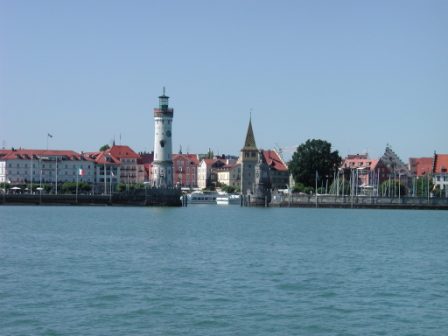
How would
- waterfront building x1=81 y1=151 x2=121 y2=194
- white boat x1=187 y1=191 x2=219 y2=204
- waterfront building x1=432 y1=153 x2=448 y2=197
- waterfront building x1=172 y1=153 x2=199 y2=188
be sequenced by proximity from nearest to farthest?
waterfront building x1=432 y1=153 x2=448 y2=197
waterfront building x1=81 y1=151 x2=121 y2=194
white boat x1=187 y1=191 x2=219 y2=204
waterfront building x1=172 y1=153 x2=199 y2=188

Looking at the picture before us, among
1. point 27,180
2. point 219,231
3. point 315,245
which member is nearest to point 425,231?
point 219,231

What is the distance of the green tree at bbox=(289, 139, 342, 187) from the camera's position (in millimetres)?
146500

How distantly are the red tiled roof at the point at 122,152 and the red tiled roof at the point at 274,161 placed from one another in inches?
992

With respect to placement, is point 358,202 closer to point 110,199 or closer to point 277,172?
point 110,199

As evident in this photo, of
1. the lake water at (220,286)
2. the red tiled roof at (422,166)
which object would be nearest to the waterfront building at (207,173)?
the red tiled roof at (422,166)

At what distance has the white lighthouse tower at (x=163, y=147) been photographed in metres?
117

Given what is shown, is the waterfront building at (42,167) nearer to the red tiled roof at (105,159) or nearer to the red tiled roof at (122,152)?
the red tiled roof at (105,159)

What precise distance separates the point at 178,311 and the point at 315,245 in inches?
972

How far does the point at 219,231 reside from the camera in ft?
209

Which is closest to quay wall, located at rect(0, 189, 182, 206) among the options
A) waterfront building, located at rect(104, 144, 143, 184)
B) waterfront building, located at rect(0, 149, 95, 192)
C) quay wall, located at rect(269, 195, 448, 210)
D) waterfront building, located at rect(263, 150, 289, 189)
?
quay wall, located at rect(269, 195, 448, 210)

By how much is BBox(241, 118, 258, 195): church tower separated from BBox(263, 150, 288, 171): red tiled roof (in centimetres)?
1020

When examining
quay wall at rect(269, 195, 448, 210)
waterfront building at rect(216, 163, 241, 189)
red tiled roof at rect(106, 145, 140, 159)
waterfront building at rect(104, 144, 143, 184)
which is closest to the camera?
quay wall at rect(269, 195, 448, 210)

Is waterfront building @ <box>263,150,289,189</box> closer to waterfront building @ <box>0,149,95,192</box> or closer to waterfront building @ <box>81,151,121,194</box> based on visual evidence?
waterfront building @ <box>81,151,121,194</box>

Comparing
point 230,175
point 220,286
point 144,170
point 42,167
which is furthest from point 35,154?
point 220,286
